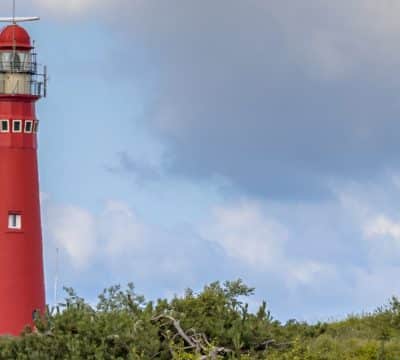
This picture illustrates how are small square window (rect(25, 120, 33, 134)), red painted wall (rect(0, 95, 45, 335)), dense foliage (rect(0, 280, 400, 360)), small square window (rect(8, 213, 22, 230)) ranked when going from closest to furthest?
dense foliage (rect(0, 280, 400, 360)), red painted wall (rect(0, 95, 45, 335)), small square window (rect(8, 213, 22, 230)), small square window (rect(25, 120, 33, 134))

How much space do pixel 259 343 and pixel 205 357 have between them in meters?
2.03

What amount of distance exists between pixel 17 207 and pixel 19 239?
45.0 inches

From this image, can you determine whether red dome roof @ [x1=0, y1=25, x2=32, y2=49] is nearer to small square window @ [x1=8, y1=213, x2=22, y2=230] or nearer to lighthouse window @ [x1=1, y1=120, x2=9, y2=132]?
lighthouse window @ [x1=1, y1=120, x2=9, y2=132]

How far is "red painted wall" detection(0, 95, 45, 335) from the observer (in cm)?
5812

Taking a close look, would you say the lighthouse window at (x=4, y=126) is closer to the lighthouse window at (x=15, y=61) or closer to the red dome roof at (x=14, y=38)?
the lighthouse window at (x=15, y=61)

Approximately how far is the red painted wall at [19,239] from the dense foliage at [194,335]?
1007 inches

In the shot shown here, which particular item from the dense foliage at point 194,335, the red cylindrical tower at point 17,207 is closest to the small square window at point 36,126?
the red cylindrical tower at point 17,207

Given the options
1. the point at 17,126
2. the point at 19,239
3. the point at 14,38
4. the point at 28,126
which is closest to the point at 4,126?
the point at 17,126

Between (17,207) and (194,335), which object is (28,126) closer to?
(17,207)

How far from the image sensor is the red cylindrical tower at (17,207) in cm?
5819

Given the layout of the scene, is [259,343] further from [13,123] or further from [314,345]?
[13,123]

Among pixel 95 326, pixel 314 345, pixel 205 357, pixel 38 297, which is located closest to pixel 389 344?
pixel 314 345

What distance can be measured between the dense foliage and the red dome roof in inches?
1137

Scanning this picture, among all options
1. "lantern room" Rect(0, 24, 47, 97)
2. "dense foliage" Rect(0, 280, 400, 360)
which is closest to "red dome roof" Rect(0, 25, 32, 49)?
"lantern room" Rect(0, 24, 47, 97)
